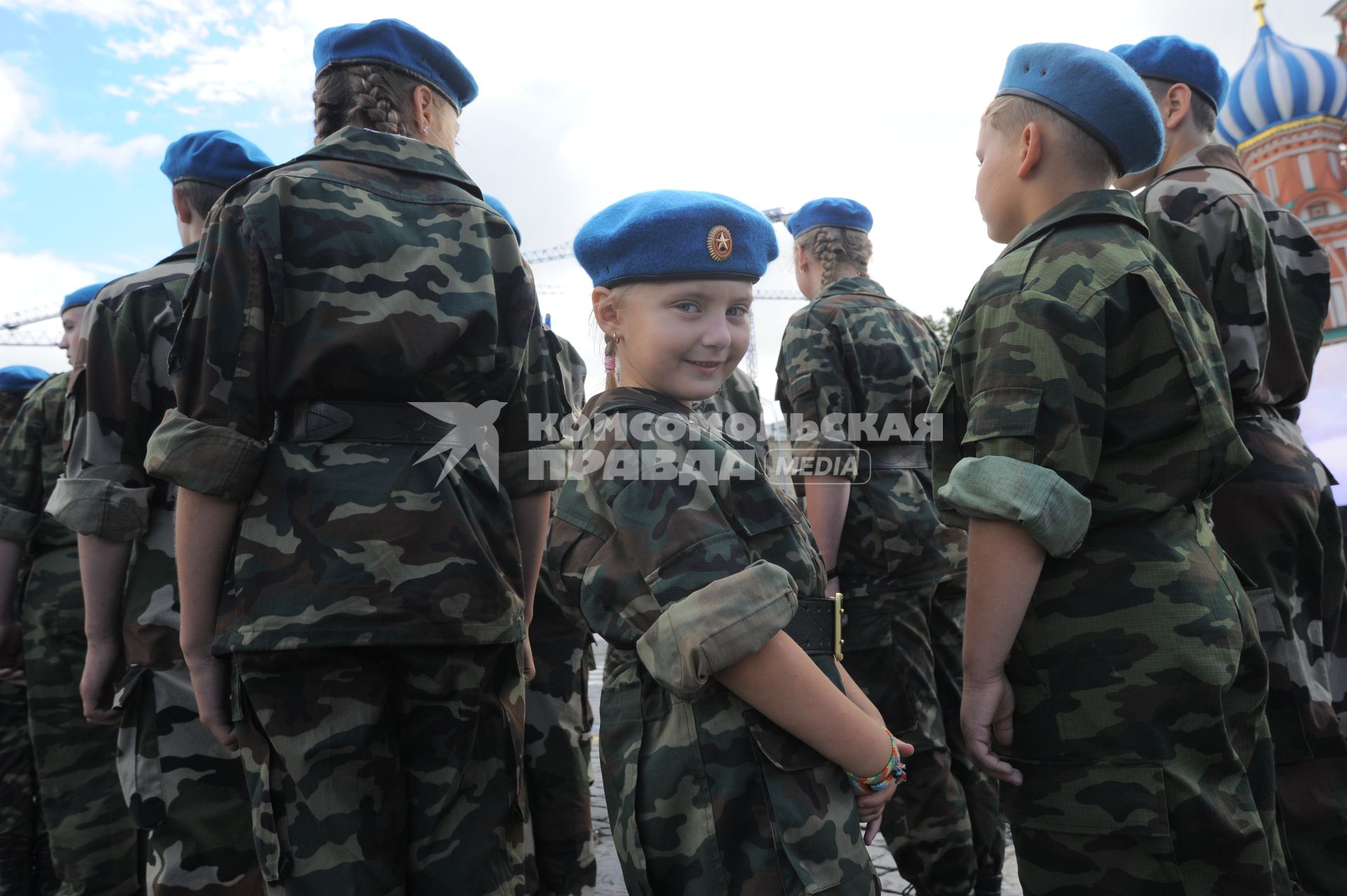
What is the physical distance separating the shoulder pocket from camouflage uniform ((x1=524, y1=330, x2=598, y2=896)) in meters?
1.57

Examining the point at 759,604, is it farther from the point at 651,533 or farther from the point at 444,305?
the point at 444,305

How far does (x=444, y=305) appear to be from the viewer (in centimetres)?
197

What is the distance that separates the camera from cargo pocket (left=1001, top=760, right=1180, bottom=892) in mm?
1644

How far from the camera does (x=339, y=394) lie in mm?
1896

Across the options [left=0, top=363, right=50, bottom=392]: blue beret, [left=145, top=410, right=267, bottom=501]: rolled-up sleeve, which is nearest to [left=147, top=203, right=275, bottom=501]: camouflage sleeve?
[left=145, top=410, right=267, bottom=501]: rolled-up sleeve

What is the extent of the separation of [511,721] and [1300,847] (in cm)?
200

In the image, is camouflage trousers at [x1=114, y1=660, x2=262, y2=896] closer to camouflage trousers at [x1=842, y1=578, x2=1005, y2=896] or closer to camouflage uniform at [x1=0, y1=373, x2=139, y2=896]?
camouflage uniform at [x1=0, y1=373, x2=139, y2=896]

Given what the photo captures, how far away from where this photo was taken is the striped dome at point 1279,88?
21.5 meters

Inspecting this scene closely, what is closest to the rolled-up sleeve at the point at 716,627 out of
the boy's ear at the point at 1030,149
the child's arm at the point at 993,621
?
the child's arm at the point at 993,621

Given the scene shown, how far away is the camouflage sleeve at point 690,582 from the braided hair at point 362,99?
1185 millimetres

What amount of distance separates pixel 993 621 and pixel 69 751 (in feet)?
10.4

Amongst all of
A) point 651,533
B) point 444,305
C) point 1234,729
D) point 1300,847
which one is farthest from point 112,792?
point 1300,847

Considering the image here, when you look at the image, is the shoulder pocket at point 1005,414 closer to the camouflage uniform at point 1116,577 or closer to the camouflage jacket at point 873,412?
the camouflage uniform at point 1116,577

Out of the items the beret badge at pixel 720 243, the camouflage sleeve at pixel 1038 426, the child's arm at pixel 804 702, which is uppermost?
the beret badge at pixel 720 243
